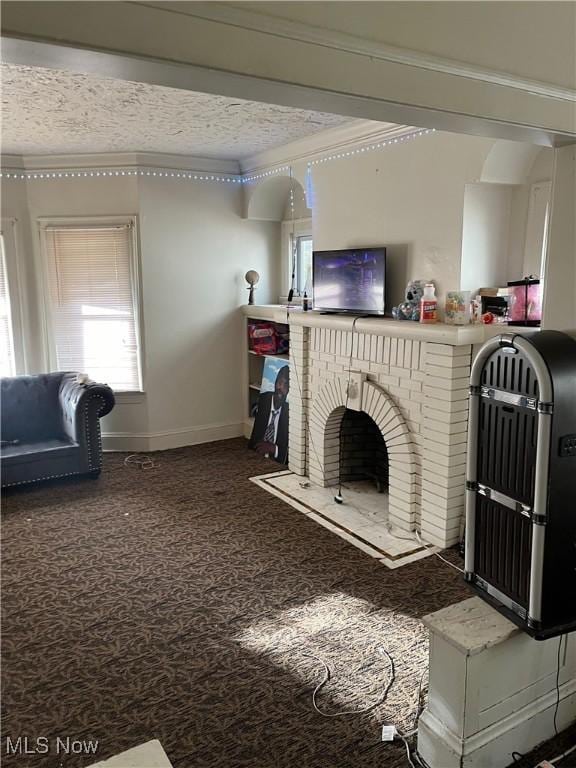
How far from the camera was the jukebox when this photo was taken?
166cm

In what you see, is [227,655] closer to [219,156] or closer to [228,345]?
[228,345]

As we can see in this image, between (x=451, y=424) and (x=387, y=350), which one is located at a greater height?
(x=387, y=350)

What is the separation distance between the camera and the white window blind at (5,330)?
17.1 ft

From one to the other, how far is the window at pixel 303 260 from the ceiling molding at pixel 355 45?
376 cm

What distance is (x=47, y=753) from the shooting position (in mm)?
2059

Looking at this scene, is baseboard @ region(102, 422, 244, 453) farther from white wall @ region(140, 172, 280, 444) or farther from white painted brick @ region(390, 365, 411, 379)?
white painted brick @ region(390, 365, 411, 379)

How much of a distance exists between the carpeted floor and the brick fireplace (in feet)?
1.56

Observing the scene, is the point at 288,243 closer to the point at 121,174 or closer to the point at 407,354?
the point at 121,174

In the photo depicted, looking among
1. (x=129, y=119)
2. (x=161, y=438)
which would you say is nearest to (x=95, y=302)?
(x=161, y=438)

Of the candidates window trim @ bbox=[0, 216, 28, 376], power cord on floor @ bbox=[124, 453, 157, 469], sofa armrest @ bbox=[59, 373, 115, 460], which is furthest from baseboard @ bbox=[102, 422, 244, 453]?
window trim @ bbox=[0, 216, 28, 376]

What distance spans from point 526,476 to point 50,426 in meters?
4.21

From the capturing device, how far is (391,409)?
3.77m

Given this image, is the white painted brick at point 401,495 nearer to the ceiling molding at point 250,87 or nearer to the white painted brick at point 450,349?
the white painted brick at point 450,349

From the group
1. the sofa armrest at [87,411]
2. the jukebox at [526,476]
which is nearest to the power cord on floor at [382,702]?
the jukebox at [526,476]
